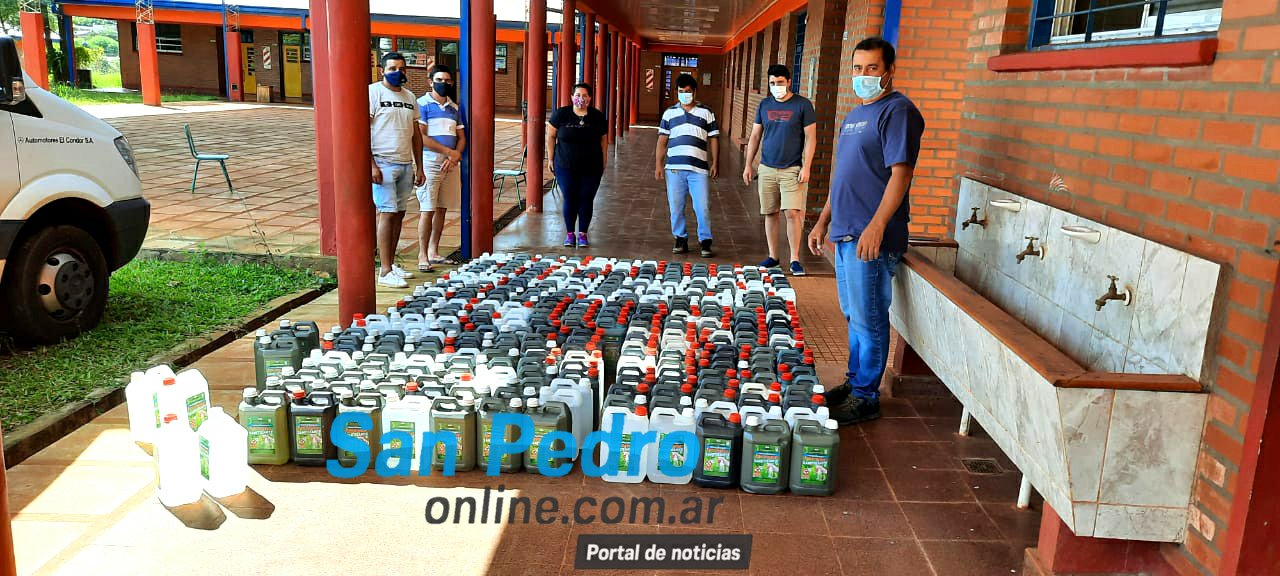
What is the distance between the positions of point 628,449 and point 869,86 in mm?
2000

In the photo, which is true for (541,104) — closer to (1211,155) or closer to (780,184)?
(780,184)

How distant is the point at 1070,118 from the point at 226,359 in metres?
4.67

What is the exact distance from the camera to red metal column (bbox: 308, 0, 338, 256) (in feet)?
24.2

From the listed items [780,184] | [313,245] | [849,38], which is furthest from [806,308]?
[313,245]

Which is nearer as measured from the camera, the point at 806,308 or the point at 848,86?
the point at 806,308

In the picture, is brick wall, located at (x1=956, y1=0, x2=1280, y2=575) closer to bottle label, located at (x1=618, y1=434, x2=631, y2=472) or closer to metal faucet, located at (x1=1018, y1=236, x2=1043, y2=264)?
metal faucet, located at (x1=1018, y1=236, x2=1043, y2=264)

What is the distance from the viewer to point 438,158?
7793mm

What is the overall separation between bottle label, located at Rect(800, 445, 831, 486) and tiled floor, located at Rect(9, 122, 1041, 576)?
0.26 feet

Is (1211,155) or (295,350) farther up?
(1211,155)

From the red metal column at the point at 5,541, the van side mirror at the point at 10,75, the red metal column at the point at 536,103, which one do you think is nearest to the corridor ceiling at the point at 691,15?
the red metal column at the point at 536,103

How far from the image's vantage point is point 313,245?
8.66m

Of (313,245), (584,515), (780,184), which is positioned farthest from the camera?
(313,245)

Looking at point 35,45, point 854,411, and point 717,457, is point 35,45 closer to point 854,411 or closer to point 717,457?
point 854,411

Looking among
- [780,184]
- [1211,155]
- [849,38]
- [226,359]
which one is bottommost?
[226,359]
